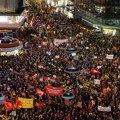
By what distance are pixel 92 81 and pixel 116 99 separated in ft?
18.2

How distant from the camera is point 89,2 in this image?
82562 millimetres

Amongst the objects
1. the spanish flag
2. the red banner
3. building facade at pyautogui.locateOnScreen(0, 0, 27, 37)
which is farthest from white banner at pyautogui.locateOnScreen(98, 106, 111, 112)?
building facade at pyautogui.locateOnScreen(0, 0, 27, 37)

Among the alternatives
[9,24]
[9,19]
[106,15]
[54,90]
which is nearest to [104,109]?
[54,90]

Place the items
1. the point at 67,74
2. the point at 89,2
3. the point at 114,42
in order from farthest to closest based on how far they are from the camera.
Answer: the point at 89,2 < the point at 114,42 < the point at 67,74

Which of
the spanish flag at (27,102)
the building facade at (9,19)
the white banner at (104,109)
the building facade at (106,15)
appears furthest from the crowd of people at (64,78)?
the building facade at (106,15)

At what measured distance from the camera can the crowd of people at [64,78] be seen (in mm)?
28688

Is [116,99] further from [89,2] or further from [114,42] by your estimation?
[89,2]

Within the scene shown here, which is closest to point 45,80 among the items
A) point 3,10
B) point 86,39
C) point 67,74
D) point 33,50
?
point 67,74

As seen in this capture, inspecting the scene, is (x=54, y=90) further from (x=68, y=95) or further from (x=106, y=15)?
(x=106, y=15)

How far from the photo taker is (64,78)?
120 ft

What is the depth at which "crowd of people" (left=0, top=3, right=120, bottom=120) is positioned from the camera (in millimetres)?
28688

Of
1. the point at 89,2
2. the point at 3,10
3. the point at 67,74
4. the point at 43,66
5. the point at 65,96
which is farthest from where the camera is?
the point at 89,2

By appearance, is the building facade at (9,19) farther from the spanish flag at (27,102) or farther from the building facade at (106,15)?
the spanish flag at (27,102)

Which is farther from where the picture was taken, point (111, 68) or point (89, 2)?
point (89, 2)
